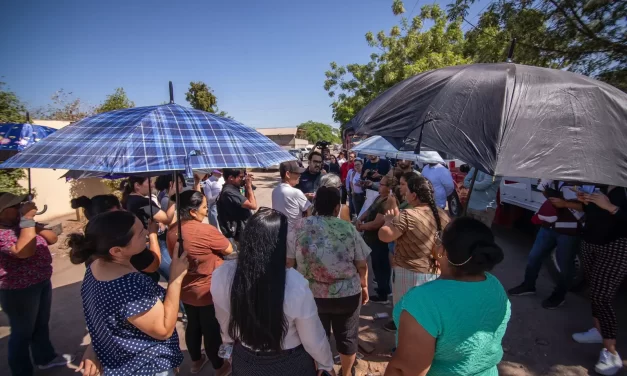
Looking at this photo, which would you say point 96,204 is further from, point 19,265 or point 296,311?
point 296,311

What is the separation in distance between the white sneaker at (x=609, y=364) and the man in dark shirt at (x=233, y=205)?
3.81 m

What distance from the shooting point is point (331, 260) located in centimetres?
235

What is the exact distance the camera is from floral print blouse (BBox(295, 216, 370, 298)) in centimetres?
236

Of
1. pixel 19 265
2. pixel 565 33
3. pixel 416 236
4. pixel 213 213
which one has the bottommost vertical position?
pixel 213 213

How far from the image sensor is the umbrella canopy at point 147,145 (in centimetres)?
169

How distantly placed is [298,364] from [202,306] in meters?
1.28

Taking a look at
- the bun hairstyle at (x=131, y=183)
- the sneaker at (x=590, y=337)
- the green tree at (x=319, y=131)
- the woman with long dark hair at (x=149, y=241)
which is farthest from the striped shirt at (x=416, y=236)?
the green tree at (x=319, y=131)

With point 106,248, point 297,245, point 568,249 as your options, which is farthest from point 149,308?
point 568,249

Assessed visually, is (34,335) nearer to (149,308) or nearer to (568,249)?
(149,308)

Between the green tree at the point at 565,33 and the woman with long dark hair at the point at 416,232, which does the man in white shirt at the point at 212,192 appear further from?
the green tree at the point at 565,33

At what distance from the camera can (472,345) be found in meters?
1.40

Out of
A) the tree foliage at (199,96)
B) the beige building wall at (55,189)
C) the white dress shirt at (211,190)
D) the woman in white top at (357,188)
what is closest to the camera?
the white dress shirt at (211,190)

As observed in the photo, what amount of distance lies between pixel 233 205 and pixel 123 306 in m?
2.63

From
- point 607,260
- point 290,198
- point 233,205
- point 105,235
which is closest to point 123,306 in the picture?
point 105,235
